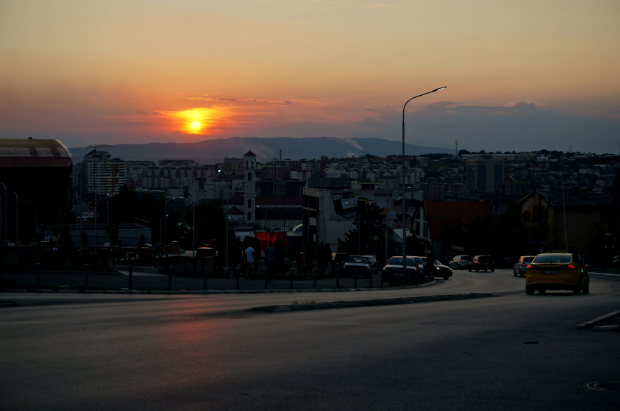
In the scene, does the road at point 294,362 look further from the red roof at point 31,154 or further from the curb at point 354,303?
the red roof at point 31,154

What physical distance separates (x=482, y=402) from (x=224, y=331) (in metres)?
5.47

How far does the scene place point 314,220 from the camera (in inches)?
4875

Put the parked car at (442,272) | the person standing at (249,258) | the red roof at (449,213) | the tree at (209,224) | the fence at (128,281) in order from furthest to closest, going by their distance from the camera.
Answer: the tree at (209,224) → the red roof at (449,213) → the parked car at (442,272) → the person standing at (249,258) → the fence at (128,281)

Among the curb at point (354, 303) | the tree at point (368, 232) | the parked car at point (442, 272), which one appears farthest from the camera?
the tree at point (368, 232)

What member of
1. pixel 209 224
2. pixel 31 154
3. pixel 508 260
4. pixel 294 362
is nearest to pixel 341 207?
pixel 209 224

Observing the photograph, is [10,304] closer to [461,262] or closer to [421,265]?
[421,265]

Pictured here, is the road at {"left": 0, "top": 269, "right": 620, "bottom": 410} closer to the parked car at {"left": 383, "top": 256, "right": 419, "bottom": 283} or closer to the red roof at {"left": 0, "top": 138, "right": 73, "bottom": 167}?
the parked car at {"left": 383, "top": 256, "right": 419, "bottom": 283}

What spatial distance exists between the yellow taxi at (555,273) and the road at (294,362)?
8.65 meters

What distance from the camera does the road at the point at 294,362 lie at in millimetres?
6531

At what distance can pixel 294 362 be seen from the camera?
27.6 feet

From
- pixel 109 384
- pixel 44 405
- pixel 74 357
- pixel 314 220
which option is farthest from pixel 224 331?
pixel 314 220

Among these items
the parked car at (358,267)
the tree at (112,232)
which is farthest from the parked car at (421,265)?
the tree at (112,232)

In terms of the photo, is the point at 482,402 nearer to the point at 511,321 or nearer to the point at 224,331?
the point at 224,331

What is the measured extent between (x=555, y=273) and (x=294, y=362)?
1622 centimetres
